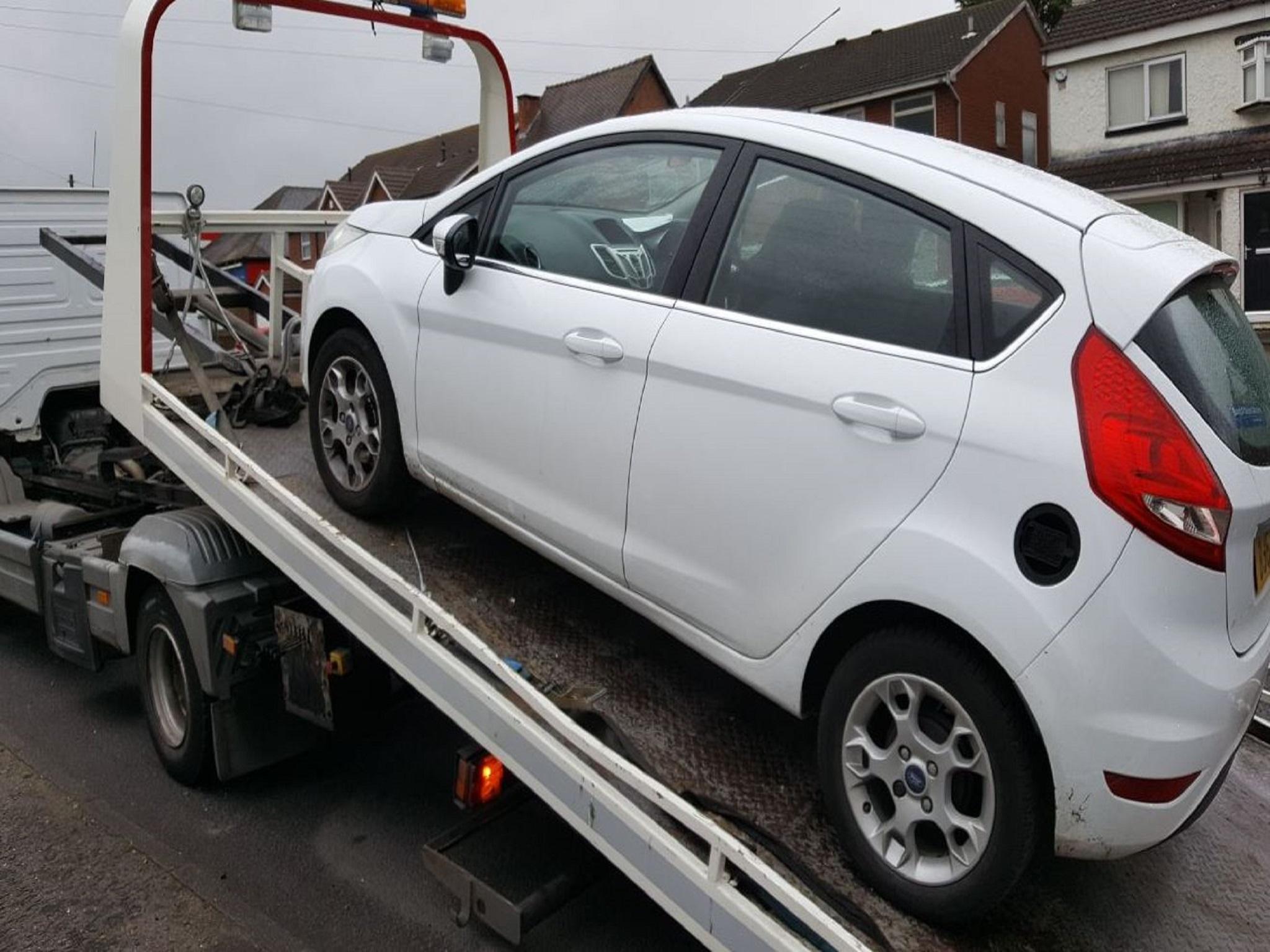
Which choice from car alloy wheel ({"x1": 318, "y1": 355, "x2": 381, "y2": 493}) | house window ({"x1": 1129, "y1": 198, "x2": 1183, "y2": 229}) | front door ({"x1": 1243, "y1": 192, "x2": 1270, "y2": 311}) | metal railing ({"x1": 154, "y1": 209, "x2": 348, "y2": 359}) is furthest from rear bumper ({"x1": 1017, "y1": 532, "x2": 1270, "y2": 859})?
house window ({"x1": 1129, "y1": 198, "x2": 1183, "y2": 229})

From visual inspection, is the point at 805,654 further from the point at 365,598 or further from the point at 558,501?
the point at 365,598

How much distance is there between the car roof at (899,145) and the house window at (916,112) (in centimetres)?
2856

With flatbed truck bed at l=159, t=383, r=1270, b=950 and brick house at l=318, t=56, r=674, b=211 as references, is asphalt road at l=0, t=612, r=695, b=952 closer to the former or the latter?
flatbed truck bed at l=159, t=383, r=1270, b=950

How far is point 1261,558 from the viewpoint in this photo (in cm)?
255

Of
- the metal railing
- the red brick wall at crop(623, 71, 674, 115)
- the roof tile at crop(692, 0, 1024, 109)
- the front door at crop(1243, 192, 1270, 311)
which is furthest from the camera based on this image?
the red brick wall at crop(623, 71, 674, 115)

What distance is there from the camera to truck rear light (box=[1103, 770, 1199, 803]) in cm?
235

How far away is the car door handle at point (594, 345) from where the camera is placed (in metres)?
3.21

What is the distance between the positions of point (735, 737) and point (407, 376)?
5.54ft

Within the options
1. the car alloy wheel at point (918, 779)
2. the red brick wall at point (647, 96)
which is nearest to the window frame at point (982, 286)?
the car alloy wheel at point (918, 779)

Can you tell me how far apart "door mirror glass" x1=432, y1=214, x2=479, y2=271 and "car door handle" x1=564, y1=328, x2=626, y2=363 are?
1.99 feet

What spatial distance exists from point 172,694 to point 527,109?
127 feet

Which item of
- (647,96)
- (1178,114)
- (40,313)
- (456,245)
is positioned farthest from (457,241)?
(647,96)

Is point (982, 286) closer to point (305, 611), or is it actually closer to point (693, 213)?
point (693, 213)

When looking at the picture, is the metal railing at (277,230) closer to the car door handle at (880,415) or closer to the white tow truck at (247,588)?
the white tow truck at (247,588)
